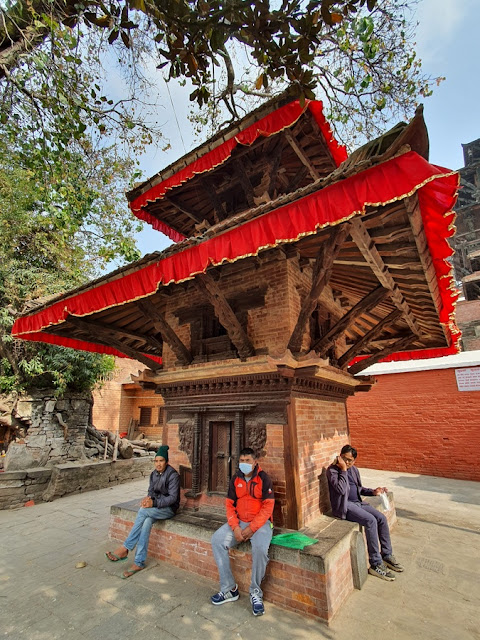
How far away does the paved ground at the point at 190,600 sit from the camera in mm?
2988

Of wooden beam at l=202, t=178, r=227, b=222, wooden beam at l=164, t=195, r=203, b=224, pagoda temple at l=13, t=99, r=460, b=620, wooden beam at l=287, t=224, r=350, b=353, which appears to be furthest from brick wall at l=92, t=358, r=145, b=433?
wooden beam at l=287, t=224, r=350, b=353

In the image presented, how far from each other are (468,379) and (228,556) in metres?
9.82

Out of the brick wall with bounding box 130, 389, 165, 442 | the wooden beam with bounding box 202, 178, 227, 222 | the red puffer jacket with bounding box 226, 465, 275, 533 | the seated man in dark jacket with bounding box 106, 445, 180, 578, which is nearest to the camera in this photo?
the red puffer jacket with bounding box 226, 465, 275, 533

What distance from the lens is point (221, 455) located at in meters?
4.70

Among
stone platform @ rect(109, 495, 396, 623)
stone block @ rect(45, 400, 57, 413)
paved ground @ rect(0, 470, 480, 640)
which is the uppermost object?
stone block @ rect(45, 400, 57, 413)

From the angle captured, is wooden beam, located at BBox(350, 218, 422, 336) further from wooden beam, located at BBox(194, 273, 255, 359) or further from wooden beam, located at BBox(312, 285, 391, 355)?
wooden beam, located at BBox(194, 273, 255, 359)

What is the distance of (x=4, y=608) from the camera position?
3496mm

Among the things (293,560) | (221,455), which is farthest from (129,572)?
(293,560)

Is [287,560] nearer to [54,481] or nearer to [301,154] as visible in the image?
[301,154]

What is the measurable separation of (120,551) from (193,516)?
47.0 inches

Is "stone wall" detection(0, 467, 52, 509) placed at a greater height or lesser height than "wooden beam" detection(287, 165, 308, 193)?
lesser

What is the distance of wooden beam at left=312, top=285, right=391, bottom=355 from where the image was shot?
424 centimetres

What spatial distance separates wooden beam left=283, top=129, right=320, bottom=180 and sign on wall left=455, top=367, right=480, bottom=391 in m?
8.39

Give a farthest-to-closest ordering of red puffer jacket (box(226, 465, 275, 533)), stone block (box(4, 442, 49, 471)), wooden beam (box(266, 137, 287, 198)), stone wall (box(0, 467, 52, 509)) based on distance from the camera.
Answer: stone block (box(4, 442, 49, 471)) → stone wall (box(0, 467, 52, 509)) → wooden beam (box(266, 137, 287, 198)) → red puffer jacket (box(226, 465, 275, 533))
